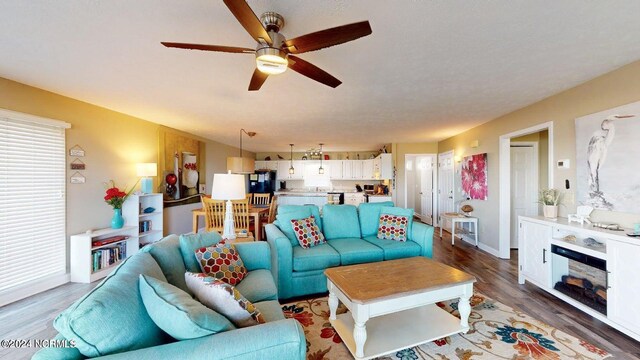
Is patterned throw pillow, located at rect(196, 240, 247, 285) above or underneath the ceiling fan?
underneath

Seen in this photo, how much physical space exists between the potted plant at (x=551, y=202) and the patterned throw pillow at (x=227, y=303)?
3.53 meters

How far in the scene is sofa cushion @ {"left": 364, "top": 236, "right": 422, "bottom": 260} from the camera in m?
2.98

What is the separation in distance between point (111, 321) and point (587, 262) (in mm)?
3656

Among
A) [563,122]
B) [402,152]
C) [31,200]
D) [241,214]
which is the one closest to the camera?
[31,200]

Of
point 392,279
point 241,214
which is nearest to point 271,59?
point 392,279

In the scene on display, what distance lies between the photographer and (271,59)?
1585 millimetres

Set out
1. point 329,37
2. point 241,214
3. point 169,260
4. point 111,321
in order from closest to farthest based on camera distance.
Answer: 1. point 111,321
2. point 329,37
3. point 169,260
4. point 241,214

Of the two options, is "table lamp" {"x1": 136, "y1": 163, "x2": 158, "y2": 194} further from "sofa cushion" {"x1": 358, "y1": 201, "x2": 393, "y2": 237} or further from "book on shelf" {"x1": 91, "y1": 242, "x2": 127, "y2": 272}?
"sofa cushion" {"x1": 358, "y1": 201, "x2": 393, "y2": 237}

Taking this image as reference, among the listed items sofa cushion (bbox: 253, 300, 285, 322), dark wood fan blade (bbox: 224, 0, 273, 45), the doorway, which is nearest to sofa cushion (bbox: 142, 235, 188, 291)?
sofa cushion (bbox: 253, 300, 285, 322)

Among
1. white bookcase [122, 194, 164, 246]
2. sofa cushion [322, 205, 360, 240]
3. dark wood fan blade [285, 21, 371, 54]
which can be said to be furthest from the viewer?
white bookcase [122, 194, 164, 246]

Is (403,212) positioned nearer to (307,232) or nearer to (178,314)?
(307,232)

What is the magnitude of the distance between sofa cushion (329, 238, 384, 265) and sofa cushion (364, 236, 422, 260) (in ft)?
0.26

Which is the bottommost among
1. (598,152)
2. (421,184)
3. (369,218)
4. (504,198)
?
(369,218)

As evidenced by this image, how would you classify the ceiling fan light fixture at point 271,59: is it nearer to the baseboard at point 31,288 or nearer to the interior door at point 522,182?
the baseboard at point 31,288
